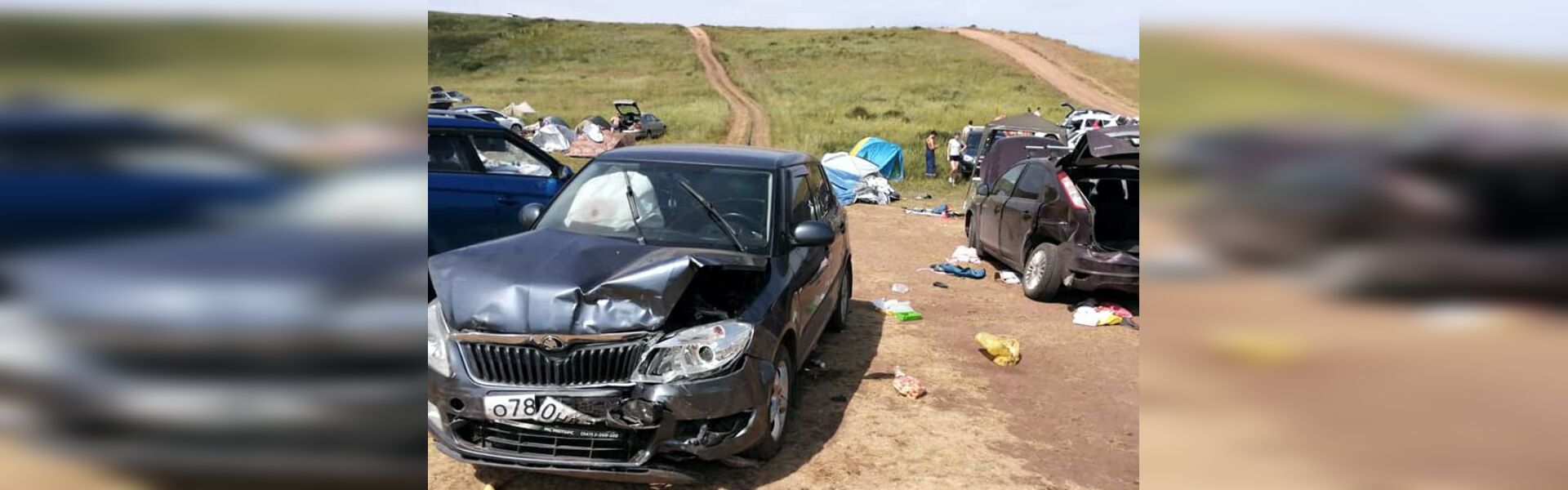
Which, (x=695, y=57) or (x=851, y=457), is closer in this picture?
(x=851, y=457)

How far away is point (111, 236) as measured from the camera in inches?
28.8

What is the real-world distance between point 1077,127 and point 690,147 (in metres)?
24.0

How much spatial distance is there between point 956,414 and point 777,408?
136cm

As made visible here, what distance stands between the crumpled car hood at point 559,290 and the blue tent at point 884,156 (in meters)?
15.5

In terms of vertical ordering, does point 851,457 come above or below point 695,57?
below

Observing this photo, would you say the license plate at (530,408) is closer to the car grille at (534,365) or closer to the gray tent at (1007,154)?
the car grille at (534,365)

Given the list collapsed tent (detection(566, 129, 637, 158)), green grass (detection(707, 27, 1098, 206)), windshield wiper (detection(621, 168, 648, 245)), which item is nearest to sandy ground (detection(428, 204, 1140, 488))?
windshield wiper (detection(621, 168, 648, 245))

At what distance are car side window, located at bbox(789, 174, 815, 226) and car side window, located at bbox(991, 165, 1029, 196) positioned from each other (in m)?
3.69

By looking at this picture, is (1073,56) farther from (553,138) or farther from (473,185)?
(473,185)

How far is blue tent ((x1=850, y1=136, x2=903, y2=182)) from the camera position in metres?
19.4

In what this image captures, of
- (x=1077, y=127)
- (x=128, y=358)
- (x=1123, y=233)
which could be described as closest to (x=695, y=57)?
(x=1077, y=127)

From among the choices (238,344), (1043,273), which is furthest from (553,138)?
(238,344)

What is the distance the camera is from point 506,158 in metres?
8.46

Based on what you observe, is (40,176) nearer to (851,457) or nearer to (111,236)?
(111,236)
